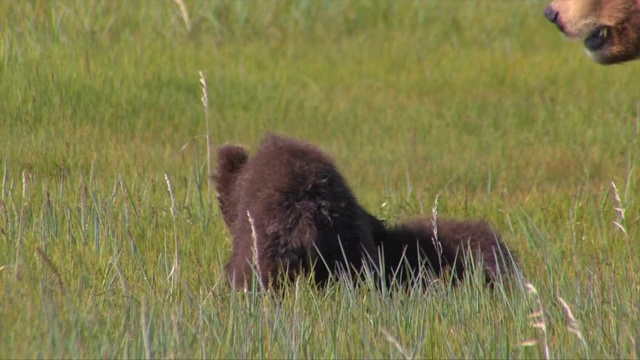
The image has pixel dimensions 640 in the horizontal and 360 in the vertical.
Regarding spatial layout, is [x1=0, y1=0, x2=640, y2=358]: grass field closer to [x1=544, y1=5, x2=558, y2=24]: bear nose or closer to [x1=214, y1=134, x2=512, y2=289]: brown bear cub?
[x1=214, y1=134, x2=512, y2=289]: brown bear cub

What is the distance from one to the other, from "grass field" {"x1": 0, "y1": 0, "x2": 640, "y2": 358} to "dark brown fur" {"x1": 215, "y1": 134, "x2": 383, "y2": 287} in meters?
0.14

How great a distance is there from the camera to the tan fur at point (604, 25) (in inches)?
212

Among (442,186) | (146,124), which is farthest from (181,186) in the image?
(442,186)

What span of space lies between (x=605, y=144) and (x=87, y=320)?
5.05 meters

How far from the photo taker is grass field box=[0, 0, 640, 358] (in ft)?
11.7

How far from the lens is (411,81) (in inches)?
344

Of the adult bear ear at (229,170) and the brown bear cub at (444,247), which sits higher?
the adult bear ear at (229,170)

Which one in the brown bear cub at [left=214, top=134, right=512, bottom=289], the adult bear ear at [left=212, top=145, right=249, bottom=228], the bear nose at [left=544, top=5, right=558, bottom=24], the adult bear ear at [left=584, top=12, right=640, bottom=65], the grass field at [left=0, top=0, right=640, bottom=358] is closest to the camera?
the grass field at [left=0, top=0, right=640, bottom=358]

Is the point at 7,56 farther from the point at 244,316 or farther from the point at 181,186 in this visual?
the point at 244,316

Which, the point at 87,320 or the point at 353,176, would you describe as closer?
the point at 87,320

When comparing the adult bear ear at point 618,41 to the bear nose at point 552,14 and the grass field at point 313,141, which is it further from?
the grass field at point 313,141

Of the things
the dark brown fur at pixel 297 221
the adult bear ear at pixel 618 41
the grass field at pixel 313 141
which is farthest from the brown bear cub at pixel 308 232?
the adult bear ear at pixel 618 41

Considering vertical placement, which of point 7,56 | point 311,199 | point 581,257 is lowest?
point 581,257

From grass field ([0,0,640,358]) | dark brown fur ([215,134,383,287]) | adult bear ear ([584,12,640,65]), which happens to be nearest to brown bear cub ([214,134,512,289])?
dark brown fur ([215,134,383,287])
